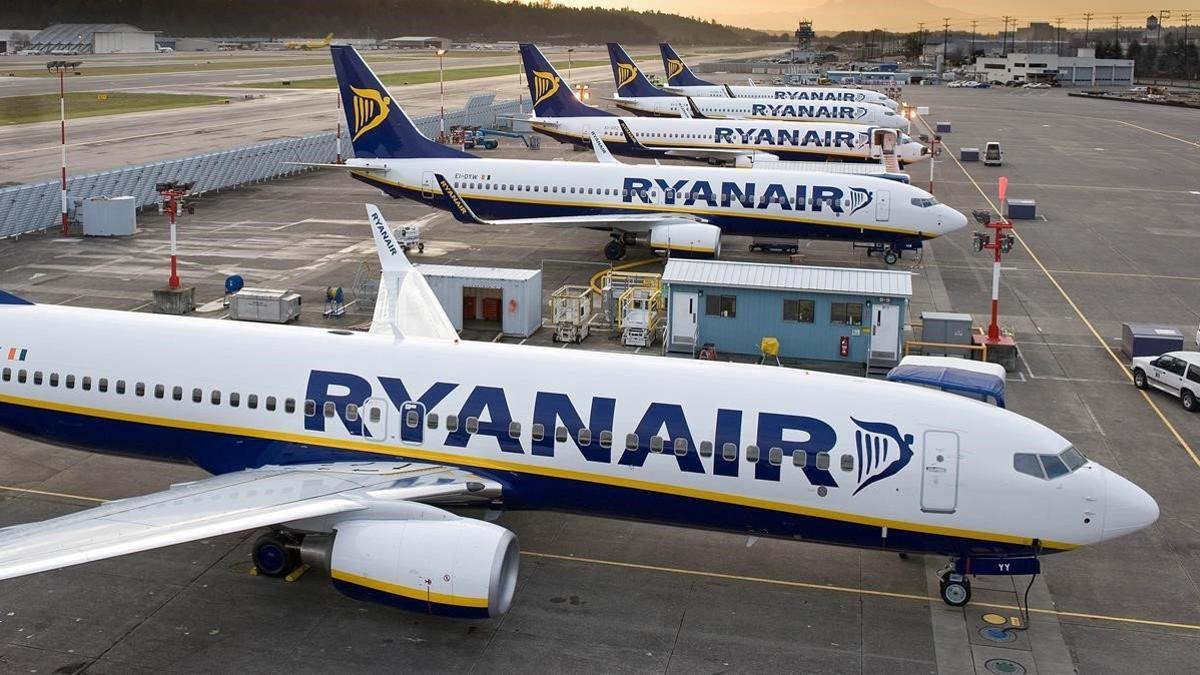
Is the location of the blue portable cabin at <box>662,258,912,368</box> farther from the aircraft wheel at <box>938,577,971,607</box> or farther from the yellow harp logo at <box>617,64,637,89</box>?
the yellow harp logo at <box>617,64,637,89</box>

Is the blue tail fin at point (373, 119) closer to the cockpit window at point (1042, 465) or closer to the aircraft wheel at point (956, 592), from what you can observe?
the aircraft wheel at point (956, 592)

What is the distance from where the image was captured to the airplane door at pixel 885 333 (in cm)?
3872

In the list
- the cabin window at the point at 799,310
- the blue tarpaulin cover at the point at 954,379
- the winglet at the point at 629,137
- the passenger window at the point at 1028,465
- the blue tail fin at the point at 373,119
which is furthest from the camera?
the winglet at the point at 629,137

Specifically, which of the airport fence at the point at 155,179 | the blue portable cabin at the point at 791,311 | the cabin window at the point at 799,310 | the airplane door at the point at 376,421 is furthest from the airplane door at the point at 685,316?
the airport fence at the point at 155,179

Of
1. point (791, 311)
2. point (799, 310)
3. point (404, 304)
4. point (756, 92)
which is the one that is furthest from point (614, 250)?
point (756, 92)

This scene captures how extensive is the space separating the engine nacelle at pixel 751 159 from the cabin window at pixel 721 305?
35.3 m

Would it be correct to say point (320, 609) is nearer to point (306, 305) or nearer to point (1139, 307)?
point (306, 305)

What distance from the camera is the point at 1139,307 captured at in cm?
4850

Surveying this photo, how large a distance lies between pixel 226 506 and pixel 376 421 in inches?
141

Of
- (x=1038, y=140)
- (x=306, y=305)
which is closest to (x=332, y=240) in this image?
(x=306, y=305)

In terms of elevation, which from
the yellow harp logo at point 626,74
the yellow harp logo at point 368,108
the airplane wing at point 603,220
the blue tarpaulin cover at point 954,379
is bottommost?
the blue tarpaulin cover at point 954,379

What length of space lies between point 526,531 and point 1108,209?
61.2m

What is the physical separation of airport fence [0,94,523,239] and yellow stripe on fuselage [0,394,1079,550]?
3761 cm

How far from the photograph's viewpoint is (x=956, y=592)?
22.3 m
